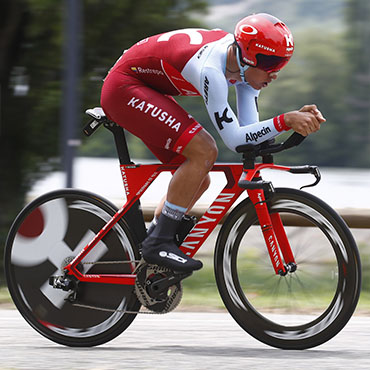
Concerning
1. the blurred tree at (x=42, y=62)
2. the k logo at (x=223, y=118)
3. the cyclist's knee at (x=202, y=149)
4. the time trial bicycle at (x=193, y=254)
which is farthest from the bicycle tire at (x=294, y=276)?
the blurred tree at (x=42, y=62)

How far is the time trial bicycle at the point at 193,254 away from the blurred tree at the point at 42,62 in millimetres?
2919

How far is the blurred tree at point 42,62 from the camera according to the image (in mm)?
8242

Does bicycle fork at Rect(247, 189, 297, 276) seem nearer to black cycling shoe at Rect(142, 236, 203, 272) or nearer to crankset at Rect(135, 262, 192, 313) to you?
black cycling shoe at Rect(142, 236, 203, 272)

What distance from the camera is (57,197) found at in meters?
5.38

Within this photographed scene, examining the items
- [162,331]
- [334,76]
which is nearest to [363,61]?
[334,76]

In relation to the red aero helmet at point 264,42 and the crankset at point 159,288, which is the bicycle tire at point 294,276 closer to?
the crankset at point 159,288

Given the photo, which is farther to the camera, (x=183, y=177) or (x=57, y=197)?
(x=57, y=197)

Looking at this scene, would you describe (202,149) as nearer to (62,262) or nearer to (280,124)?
(280,124)

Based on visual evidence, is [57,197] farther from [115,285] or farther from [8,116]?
[8,116]

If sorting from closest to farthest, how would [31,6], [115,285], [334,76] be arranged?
[115,285]
[31,6]
[334,76]

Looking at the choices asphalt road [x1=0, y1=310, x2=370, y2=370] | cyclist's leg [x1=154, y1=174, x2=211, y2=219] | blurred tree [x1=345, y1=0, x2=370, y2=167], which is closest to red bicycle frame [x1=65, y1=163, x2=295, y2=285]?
cyclist's leg [x1=154, y1=174, x2=211, y2=219]

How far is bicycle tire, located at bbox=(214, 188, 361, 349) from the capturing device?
4.86 m

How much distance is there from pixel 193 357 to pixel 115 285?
660mm

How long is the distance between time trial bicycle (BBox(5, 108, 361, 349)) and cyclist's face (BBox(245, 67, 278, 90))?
317 mm
